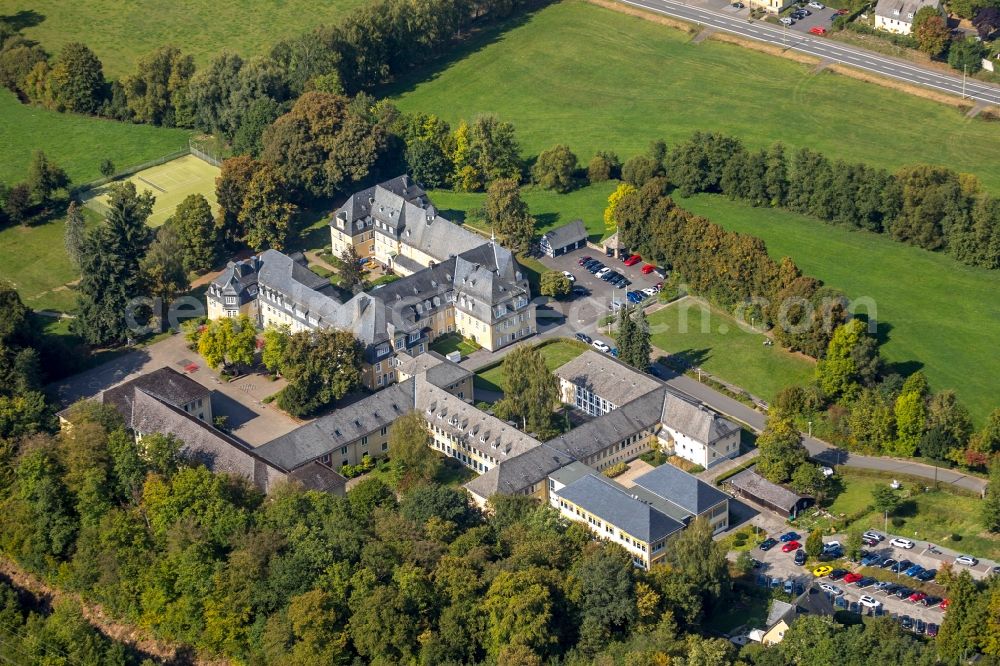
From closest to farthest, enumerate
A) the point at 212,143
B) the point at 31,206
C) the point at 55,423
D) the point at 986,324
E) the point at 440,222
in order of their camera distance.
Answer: the point at 55,423 < the point at 986,324 < the point at 440,222 < the point at 31,206 < the point at 212,143

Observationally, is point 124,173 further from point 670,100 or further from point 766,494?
point 766,494

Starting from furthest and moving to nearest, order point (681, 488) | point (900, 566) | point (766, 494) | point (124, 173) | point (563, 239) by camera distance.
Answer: point (124, 173), point (563, 239), point (766, 494), point (681, 488), point (900, 566)

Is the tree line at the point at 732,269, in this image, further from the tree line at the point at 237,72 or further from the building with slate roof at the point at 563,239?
the tree line at the point at 237,72

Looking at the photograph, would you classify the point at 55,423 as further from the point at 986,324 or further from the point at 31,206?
the point at 986,324

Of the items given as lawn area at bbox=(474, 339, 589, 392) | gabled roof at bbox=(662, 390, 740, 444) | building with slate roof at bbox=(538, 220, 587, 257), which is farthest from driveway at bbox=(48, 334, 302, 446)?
building with slate roof at bbox=(538, 220, 587, 257)

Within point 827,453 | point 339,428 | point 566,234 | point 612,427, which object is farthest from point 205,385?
point 827,453

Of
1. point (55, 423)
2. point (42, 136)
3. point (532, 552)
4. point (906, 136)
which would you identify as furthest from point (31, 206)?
Result: point (906, 136)
